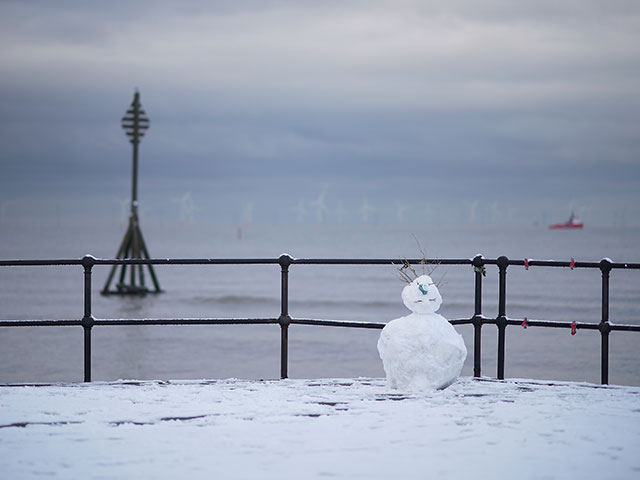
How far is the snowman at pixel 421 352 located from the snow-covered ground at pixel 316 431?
0.14 meters

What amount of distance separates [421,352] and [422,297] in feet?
1.66

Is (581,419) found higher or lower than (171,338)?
higher

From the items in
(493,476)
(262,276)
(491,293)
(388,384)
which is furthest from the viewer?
(262,276)

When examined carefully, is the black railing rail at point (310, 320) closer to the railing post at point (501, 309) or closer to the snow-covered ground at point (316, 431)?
the railing post at point (501, 309)

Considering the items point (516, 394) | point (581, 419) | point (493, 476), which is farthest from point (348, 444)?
point (516, 394)

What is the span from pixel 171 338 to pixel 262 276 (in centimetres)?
3999

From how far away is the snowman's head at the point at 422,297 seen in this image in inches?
259

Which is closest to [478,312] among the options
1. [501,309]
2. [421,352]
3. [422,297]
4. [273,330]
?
[501,309]

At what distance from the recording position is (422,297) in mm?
6590

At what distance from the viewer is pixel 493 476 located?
4.12 meters

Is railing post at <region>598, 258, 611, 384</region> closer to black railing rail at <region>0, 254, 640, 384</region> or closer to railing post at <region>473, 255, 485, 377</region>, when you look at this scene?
black railing rail at <region>0, 254, 640, 384</region>

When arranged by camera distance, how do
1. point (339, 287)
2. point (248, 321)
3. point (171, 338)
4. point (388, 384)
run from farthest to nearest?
point (339, 287) → point (171, 338) → point (248, 321) → point (388, 384)

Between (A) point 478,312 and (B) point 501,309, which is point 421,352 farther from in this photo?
(B) point 501,309

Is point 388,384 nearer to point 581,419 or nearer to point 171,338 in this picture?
point 581,419
